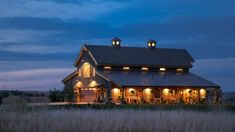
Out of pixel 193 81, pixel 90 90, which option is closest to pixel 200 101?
pixel 193 81

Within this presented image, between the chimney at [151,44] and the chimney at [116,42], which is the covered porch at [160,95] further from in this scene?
the chimney at [151,44]

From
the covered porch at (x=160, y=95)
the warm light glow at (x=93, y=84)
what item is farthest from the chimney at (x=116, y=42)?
the covered porch at (x=160, y=95)

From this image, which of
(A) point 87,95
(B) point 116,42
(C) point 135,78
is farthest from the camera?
(B) point 116,42

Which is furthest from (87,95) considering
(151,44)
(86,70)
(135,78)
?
(151,44)

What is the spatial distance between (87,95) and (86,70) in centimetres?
255

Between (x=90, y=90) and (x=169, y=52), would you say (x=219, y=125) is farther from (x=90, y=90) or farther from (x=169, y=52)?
(x=169, y=52)

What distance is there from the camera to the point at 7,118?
55.5ft

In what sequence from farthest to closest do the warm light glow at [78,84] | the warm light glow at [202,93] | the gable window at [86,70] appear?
the warm light glow at [78,84], the warm light glow at [202,93], the gable window at [86,70]

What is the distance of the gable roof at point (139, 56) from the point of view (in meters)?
49.3

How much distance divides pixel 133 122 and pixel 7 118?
439 cm

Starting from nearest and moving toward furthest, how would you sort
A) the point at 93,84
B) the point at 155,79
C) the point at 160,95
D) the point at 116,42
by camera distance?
the point at 160,95
the point at 93,84
the point at 155,79
the point at 116,42

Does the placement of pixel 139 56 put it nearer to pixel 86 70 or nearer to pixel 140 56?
pixel 140 56

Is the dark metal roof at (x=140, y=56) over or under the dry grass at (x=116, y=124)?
over

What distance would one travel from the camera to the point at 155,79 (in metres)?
48.3
